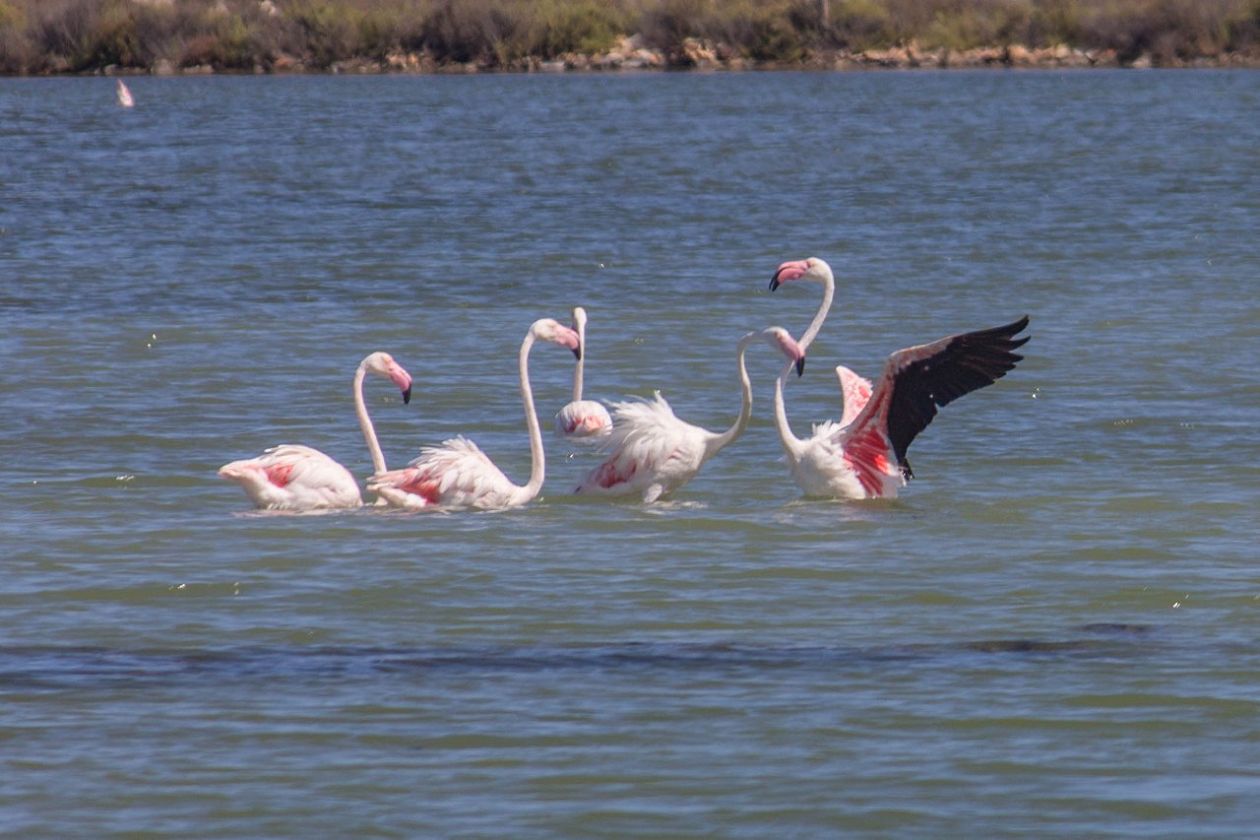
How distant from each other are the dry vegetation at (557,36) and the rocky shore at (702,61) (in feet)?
0.14

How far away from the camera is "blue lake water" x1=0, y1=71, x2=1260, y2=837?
660cm

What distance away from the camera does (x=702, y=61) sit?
2258 inches

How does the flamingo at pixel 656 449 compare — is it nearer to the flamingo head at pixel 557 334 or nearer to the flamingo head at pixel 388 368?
the flamingo head at pixel 557 334

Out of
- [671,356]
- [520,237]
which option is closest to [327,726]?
[671,356]

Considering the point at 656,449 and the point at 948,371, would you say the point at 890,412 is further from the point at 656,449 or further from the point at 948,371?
the point at 656,449

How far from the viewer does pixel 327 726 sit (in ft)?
23.1

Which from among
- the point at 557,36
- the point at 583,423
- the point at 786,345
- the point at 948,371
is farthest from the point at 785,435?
the point at 557,36

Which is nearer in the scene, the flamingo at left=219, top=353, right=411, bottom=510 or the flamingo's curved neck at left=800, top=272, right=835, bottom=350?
the flamingo at left=219, top=353, right=411, bottom=510

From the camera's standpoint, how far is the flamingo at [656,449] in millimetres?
10625

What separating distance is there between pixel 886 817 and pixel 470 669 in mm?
1873

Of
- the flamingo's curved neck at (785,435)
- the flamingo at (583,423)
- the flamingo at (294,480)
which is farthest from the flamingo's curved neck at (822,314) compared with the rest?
the flamingo at (294,480)

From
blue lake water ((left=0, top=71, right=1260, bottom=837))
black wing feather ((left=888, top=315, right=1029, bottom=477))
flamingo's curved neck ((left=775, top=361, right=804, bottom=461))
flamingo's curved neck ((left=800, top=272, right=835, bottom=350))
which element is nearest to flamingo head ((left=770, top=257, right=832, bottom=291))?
flamingo's curved neck ((left=800, top=272, right=835, bottom=350))

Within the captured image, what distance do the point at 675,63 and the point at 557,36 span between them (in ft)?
9.36

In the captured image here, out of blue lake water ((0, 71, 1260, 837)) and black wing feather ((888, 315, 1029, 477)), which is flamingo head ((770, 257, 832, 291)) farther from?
black wing feather ((888, 315, 1029, 477))
